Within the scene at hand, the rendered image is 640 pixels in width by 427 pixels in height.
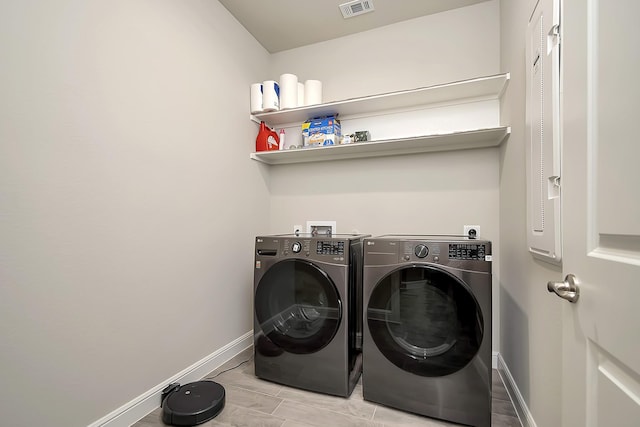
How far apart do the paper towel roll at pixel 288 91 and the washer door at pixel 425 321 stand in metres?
1.58

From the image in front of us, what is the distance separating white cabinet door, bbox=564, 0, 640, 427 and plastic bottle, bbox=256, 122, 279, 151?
1936 mm

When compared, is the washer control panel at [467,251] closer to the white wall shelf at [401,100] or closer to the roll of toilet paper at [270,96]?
the white wall shelf at [401,100]

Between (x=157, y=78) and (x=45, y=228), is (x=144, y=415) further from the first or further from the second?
(x=157, y=78)

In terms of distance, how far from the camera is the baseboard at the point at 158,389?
1.28m

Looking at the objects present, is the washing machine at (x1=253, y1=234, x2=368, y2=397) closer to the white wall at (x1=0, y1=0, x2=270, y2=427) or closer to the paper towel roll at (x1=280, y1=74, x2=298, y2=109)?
the white wall at (x1=0, y1=0, x2=270, y2=427)

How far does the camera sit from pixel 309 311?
165cm

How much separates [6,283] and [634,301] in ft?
5.76

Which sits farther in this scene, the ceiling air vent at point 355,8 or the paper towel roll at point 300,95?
the paper towel roll at point 300,95

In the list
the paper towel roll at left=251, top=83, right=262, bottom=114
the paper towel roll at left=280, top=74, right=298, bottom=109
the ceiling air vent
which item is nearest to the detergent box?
the paper towel roll at left=280, top=74, right=298, bottom=109

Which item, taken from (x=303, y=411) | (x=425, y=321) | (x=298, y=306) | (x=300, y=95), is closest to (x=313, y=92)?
(x=300, y=95)

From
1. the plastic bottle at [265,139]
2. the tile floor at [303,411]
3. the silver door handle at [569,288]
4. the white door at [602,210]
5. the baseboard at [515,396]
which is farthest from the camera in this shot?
the plastic bottle at [265,139]

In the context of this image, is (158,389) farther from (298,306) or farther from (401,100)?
(401,100)

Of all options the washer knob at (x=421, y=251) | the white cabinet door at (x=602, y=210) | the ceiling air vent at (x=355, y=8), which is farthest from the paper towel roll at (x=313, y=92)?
the white cabinet door at (x=602, y=210)

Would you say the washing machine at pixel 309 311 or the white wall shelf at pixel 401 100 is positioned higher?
the white wall shelf at pixel 401 100
